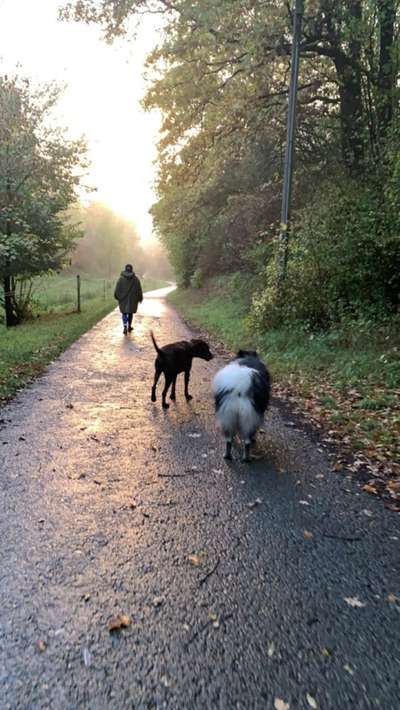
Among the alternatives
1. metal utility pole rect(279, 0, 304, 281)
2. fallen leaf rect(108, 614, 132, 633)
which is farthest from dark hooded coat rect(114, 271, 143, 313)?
fallen leaf rect(108, 614, 132, 633)

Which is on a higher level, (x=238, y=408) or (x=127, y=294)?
(x=127, y=294)

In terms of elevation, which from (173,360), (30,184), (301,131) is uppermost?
(301,131)

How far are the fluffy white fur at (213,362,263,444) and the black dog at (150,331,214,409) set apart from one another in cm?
185

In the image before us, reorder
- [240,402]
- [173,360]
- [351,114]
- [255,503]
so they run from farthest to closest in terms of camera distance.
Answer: [351,114]
[173,360]
[240,402]
[255,503]

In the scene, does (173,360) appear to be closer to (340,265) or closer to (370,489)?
(370,489)

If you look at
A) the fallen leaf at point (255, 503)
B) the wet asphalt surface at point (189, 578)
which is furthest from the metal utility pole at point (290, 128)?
the fallen leaf at point (255, 503)

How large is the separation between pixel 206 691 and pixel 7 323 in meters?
15.4

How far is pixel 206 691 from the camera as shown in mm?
1961

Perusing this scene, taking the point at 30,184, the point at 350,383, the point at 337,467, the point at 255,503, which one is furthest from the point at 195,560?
the point at 30,184

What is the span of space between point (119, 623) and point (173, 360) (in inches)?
165

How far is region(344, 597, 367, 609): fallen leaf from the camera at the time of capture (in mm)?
2508

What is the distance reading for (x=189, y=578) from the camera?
271 cm

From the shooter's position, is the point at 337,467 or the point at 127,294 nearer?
the point at 337,467

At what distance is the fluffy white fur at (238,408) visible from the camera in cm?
421
